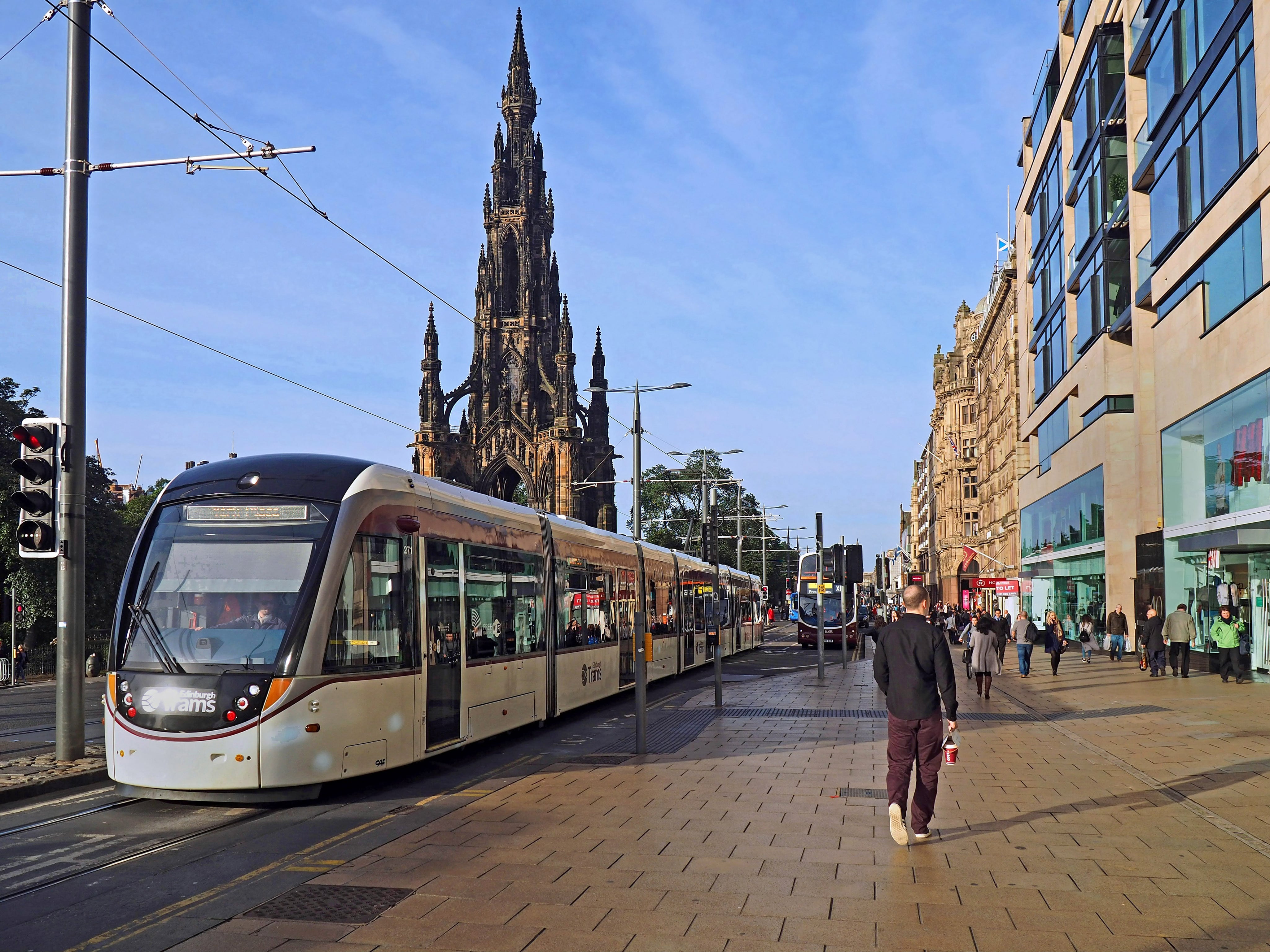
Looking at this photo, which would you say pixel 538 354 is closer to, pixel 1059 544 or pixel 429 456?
pixel 429 456

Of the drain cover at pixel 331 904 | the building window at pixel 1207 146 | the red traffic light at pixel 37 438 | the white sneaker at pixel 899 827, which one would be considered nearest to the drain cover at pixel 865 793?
the white sneaker at pixel 899 827

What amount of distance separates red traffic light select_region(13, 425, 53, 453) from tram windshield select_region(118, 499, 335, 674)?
2538 mm

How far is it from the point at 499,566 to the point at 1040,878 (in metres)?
8.49

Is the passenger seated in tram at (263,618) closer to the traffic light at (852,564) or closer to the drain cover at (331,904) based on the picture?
the drain cover at (331,904)

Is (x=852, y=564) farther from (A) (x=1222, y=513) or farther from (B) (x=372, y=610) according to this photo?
(B) (x=372, y=610)

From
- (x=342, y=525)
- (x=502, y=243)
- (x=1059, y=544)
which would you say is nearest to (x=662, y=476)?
(x=502, y=243)

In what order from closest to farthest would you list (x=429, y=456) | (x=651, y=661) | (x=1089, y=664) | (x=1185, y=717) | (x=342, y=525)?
1. (x=342, y=525)
2. (x=1185, y=717)
3. (x=651, y=661)
4. (x=1089, y=664)
5. (x=429, y=456)

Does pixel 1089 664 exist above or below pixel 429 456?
below

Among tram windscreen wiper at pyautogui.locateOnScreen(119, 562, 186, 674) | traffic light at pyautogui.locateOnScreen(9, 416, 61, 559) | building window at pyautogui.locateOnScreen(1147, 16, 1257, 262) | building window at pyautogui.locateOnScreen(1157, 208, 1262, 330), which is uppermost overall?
building window at pyautogui.locateOnScreen(1147, 16, 1257, 262)

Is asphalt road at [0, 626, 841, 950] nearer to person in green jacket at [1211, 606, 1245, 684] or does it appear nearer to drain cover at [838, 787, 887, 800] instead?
drain cover at [838, 787, 887, 800]

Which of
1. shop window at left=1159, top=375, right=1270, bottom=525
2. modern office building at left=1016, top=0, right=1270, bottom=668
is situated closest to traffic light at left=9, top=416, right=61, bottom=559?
modern office building at left=1016, top=0, right=1270, bottom=668

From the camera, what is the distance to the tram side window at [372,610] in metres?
10.7

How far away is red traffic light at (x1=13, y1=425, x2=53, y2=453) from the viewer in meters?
12.6

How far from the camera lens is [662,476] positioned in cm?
11638
